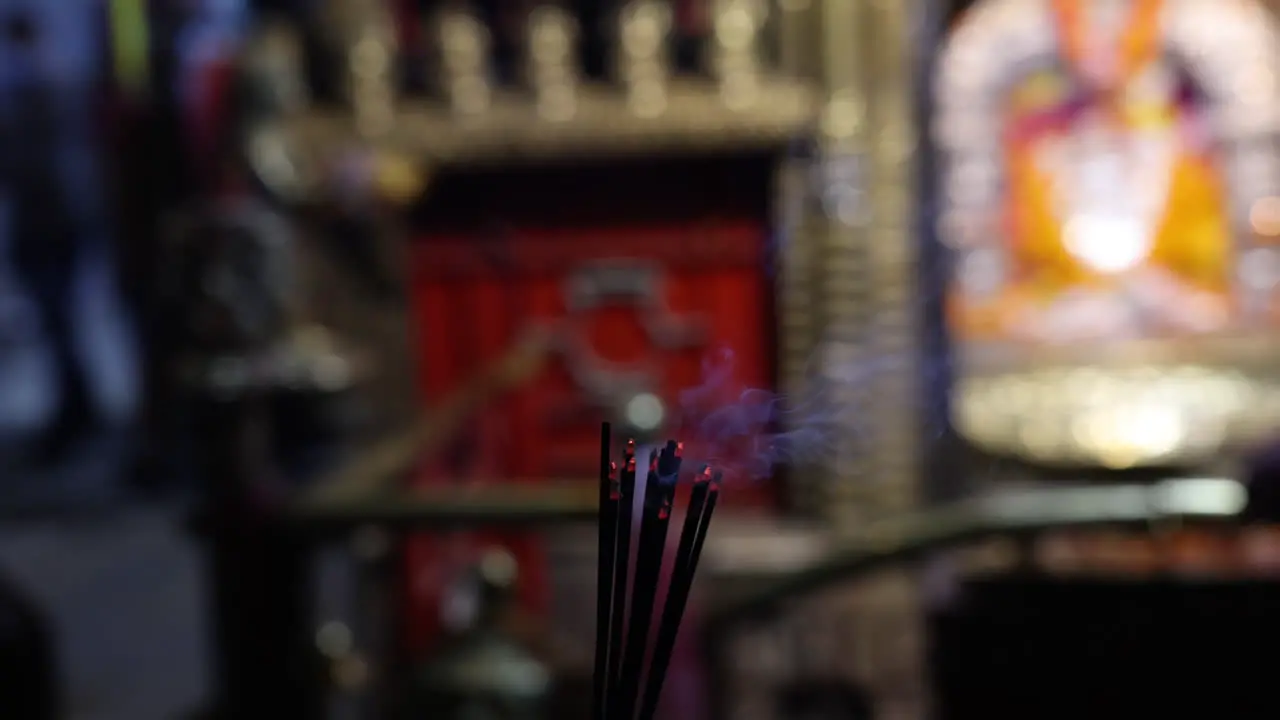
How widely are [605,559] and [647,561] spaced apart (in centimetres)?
2

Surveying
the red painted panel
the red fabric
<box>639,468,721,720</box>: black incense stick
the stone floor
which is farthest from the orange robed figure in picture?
<box>639,468,721,720</box>: black incense stick

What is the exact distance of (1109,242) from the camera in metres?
4.22

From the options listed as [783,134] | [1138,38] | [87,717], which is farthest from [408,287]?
[1138,38]

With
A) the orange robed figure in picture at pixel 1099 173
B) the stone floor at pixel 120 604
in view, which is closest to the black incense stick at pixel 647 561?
the stone floor at pixel 120 604

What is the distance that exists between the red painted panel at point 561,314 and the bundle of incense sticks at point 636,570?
3.33m

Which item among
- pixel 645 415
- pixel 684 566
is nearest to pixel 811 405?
pixel 645 415

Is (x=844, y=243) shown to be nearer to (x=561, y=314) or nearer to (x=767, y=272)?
(x=767, y=272)

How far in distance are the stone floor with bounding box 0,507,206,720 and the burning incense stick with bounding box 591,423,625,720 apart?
298cm

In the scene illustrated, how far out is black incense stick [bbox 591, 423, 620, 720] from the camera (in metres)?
0.59

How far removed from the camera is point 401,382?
3.97m

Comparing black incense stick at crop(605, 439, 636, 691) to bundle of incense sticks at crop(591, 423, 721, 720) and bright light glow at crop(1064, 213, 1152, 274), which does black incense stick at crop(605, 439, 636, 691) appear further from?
bright light glow at crop(1064, 213, 1152, 274)

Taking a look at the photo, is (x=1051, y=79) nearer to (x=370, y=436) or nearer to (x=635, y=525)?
(x=370, y=436)

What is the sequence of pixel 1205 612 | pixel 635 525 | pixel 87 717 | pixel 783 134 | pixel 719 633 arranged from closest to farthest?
pixel 635 525
pixel 1205 612
pixel 719 633
pixel 87 717
pixel 783 134

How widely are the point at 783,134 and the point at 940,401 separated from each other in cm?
98
